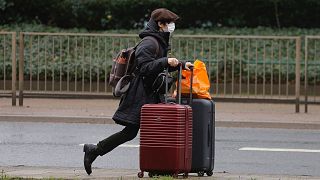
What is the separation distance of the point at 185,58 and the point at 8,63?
3.34 meters

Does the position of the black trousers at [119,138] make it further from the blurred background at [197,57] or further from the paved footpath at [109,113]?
the blurred background at [197,57]

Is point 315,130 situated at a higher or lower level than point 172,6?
lower

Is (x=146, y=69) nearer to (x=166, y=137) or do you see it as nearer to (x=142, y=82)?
(x=142, y=82)

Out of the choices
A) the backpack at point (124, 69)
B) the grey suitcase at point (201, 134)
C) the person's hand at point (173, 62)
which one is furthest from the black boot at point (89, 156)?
the person's hand at point (173, 62)

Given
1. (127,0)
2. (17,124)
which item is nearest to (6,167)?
(17,124)

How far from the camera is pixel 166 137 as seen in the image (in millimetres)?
9703

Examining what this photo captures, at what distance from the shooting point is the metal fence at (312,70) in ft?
61.9

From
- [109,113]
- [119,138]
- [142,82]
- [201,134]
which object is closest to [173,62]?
[142,82]

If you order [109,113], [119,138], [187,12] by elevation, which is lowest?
[109,113]

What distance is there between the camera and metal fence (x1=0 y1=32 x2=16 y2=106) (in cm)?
1932

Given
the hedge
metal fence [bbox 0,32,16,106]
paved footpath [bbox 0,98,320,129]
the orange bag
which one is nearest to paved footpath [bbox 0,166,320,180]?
the orange bag

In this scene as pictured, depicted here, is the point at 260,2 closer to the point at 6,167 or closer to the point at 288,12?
the point at 288,12

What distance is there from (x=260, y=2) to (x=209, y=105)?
1525cm

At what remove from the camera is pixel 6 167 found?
11328 mm
